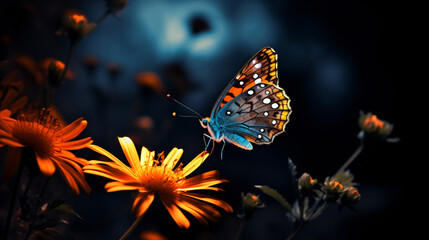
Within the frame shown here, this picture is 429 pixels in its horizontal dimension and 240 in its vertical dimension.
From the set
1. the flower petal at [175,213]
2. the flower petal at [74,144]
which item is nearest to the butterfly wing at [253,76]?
the flower petal at [175,213]

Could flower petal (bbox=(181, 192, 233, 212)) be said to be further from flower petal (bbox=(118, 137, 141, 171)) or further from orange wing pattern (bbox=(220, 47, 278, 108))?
orange wing pattern (bbox=(220, 47, 278, 108))

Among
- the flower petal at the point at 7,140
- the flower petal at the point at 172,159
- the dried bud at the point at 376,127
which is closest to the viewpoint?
the flower petal at the point at 7,140

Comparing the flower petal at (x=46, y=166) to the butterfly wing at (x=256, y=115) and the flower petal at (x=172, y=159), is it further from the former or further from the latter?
the butterfly wing at (x=256, y=115)

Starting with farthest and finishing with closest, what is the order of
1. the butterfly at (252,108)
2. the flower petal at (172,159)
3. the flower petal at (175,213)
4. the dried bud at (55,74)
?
the butterfly at (252,108), the dried bud at (55,74), the flower petal at (172,159), the flower petal at (175,213)

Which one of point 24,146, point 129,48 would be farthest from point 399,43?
point 24,146

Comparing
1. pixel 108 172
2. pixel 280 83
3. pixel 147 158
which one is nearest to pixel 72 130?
pixel 108 172

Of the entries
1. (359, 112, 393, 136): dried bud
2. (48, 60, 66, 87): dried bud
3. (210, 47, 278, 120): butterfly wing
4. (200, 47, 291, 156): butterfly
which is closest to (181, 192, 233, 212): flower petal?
(200, 47, 291, 156): butterfly

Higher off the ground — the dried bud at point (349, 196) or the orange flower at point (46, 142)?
the orange flower at point (46, 142)
